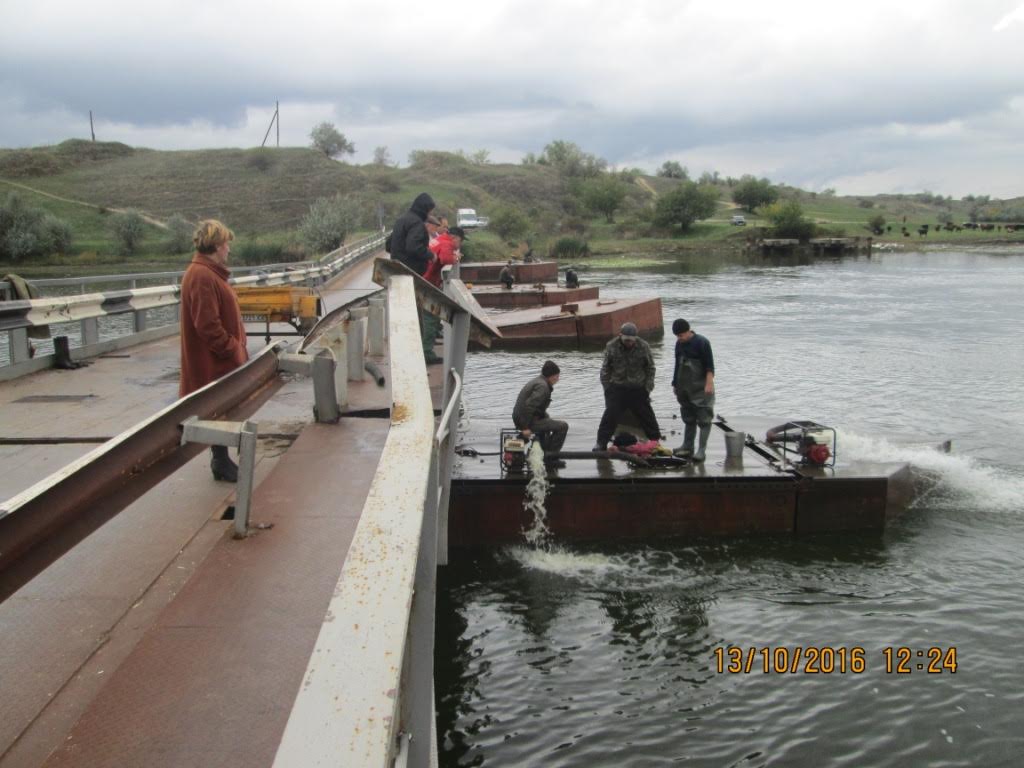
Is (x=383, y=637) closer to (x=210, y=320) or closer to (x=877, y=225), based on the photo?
(x=210, y=320)

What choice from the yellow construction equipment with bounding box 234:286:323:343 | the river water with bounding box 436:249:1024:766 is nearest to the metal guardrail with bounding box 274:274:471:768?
the river water with bounding box 436:249:1024:766

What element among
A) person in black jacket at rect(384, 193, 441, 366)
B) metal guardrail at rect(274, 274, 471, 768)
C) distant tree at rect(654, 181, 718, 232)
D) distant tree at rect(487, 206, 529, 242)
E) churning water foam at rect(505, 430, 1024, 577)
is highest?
distant tree at rect(654, 181, 718, 232)

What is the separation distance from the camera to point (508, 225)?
289 feet

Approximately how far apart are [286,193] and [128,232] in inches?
1180

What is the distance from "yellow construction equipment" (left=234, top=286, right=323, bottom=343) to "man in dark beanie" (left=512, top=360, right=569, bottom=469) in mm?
3979

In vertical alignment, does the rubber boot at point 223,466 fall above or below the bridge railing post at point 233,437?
below

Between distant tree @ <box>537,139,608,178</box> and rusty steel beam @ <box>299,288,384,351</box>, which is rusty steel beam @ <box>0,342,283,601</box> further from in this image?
distant tree @ <box>537,139,608,178</box>

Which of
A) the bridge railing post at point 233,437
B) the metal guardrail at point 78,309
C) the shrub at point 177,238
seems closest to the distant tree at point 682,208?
the shrub at point 177,238

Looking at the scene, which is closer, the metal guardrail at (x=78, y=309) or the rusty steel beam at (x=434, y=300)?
the rusty steel beam at (x=434, y=300)

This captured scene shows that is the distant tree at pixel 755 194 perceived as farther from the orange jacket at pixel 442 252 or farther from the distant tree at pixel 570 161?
the orange jacket at pixel 442 252

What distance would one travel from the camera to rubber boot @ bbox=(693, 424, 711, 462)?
12.1 meters

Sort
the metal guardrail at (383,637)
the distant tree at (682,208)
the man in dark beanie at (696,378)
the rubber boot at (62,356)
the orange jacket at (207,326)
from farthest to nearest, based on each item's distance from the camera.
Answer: the distant tree at (682,208) < the man in dark beanie at (696,378) < the rubber boot at (62,356) < the orange jacket at (207,326) < the metal guardrail at (383,637)

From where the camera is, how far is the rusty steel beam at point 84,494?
102 inches

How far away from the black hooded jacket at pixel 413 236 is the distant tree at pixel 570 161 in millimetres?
125648
